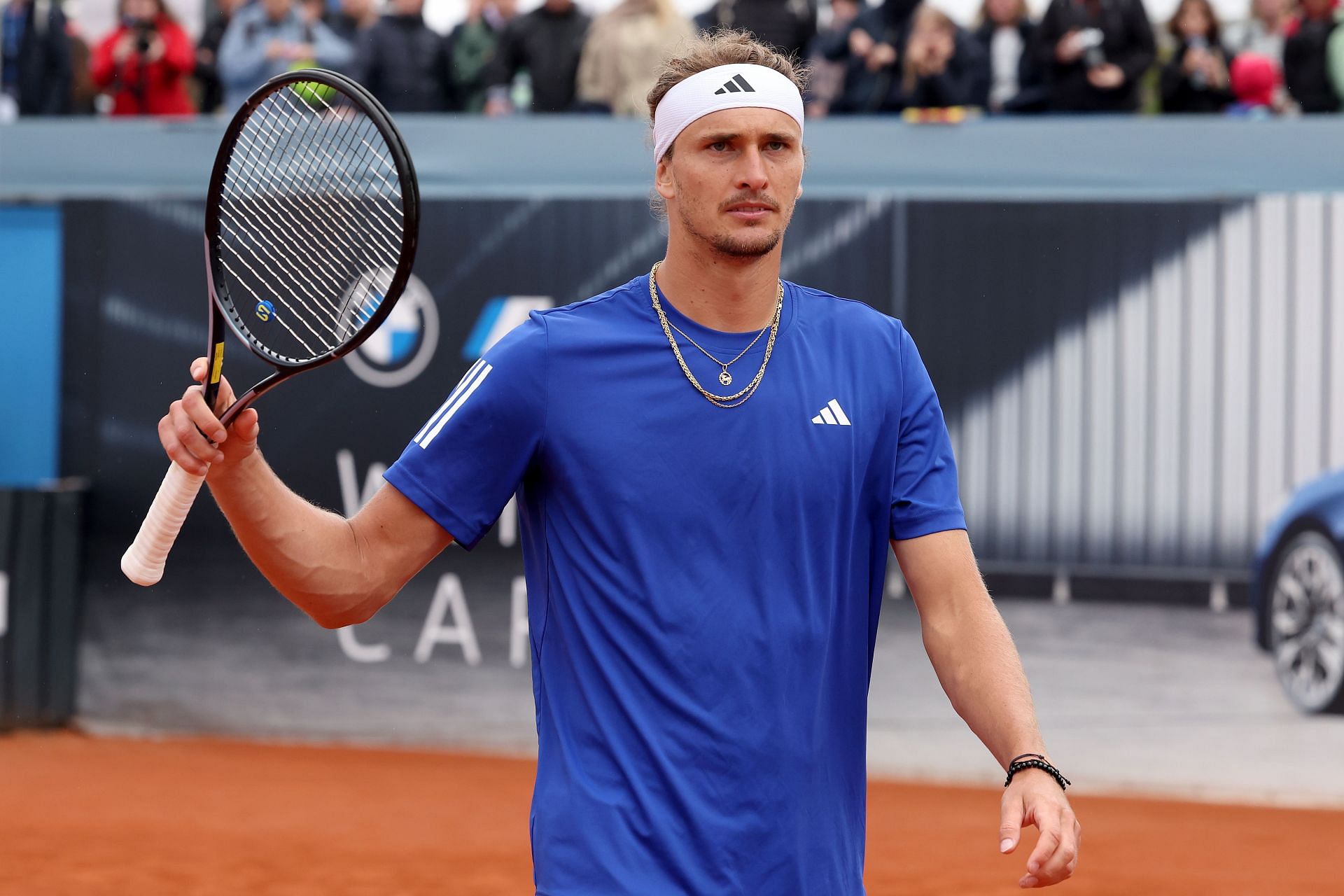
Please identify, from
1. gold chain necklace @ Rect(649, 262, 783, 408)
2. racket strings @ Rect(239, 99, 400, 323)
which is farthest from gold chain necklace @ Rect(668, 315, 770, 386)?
racket strings @ Rect(239, 99, 400, 323)

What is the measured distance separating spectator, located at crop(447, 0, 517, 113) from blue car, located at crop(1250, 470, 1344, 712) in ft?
17.2

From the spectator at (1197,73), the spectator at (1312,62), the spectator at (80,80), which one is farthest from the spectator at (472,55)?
the spectator at (1312,62)

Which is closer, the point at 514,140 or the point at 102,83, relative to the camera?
the point at 514,140

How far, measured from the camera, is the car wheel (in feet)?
25.8

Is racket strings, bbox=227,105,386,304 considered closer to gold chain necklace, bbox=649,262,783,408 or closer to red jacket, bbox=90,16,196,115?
gold chain necklace, bbox=649,262,783,408

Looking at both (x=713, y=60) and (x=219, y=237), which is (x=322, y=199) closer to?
(x=219, y=237)

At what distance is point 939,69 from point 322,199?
607cm

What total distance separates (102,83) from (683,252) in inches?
342

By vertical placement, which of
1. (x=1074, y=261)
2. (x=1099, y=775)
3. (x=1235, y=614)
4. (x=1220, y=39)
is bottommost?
(x=1099, y=775)

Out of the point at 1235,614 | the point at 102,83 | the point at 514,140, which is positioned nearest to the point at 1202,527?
the point at 1235,614

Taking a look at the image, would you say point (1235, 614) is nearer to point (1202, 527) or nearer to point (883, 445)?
point (1202, 527)

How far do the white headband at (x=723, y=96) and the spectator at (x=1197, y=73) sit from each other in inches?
280

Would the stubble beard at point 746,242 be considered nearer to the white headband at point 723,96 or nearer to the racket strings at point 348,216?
the white headband at point 723,96

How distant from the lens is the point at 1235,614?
8.08m
